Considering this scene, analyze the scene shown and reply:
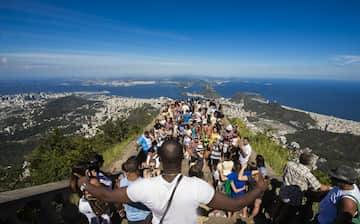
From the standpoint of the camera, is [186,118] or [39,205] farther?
[186,118]

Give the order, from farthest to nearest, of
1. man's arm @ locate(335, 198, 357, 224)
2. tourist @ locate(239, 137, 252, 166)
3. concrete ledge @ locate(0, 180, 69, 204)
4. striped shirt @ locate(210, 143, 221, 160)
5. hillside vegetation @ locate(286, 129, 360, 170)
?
hillside vegetation @ locate(286, 129, 360, 170) < striped shirt @ locate(210, 143, 221, 160) < tourist @ locate(239, 137, 252, 166) < concrete ledge @ locate(0, 180, 69, 204) < man's arm @ locate(335, 198, 357, 224)

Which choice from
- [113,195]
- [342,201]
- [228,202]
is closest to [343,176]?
[342,201]

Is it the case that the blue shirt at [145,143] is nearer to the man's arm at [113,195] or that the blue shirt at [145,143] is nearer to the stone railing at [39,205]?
the stone railing at [39,205]

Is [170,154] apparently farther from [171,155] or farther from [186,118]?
[186,118]

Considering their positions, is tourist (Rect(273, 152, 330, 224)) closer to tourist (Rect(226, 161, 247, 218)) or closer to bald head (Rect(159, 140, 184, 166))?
tourist (Rect(226, 161, 247, 218))

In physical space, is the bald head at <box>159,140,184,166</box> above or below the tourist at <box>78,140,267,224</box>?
above

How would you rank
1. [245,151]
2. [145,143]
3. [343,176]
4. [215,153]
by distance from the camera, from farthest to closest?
[145,143] < [215,153] < [245,151] < [343,176]

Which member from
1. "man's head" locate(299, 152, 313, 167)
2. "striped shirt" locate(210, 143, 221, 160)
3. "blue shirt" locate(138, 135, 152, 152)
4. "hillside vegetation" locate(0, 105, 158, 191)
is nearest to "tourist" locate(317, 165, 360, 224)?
"man's head" locate(299, 152, 313, 167)

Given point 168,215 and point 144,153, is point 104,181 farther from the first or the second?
point 144,153
